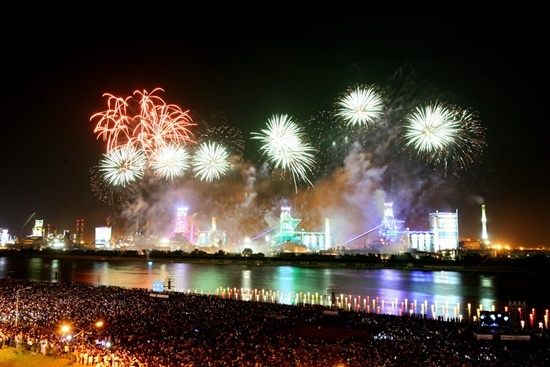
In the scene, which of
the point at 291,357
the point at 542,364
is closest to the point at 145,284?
the point at 291,357

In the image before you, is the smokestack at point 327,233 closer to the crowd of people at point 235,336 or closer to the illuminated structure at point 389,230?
the illuminated structure at point 389,230

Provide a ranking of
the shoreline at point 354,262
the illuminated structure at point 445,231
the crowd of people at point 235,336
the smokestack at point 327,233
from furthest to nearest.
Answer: the smokestack at point 327,233 < the illuminated structure at point 445,231 < the shoreline at point 354,262 < the crowd of people at point 235,336

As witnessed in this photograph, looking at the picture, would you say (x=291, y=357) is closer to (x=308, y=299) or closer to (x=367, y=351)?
(x=367, y=351)

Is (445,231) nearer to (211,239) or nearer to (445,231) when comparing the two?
(445,231)

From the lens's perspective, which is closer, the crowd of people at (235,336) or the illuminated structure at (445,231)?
the crowd of people at (235,336)

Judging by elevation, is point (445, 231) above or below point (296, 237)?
above

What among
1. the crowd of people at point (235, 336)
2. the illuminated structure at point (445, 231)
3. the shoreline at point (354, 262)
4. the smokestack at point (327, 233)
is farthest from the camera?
the smokestack at point (327, 233)

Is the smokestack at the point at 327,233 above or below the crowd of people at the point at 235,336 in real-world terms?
above

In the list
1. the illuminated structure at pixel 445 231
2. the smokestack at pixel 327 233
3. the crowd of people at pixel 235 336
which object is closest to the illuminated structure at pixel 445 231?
the illuminated structure at pixel 445 231

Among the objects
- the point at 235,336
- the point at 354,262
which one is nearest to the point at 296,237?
the point at 354,262
